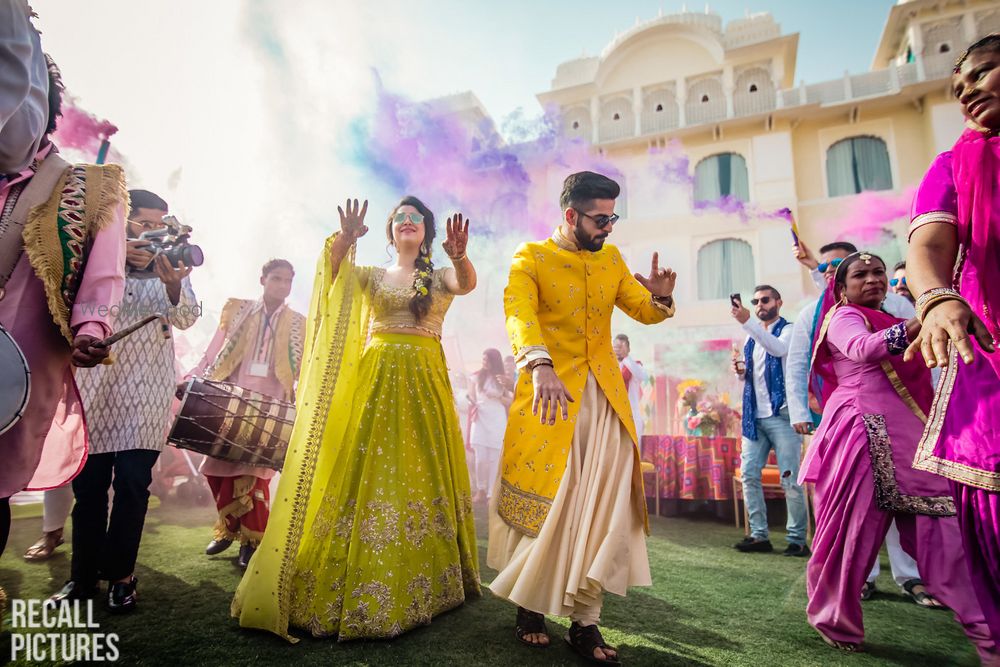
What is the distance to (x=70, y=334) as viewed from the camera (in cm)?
188

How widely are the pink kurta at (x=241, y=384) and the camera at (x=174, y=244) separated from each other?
120 cm

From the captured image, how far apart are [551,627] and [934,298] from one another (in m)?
2.04

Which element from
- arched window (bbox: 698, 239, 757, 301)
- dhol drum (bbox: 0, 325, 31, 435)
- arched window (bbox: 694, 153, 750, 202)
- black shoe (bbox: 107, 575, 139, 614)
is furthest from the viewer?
arched window (bbox: 694, 153, 750, 202)

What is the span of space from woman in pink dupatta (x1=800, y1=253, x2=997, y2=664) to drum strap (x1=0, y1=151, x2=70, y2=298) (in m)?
3.40

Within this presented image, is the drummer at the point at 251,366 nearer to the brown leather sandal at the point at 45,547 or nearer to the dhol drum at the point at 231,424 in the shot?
the dhol drum at the point at 231,424

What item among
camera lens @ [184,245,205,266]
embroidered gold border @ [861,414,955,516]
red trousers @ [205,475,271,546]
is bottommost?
red trousers @ [205,475,271,546]

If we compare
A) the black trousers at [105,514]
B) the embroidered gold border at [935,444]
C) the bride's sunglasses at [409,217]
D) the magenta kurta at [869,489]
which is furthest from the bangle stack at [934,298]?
the black trousers at [105,514]

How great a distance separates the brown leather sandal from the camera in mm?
3465

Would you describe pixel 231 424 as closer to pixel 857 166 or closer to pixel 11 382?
pixel 11 382

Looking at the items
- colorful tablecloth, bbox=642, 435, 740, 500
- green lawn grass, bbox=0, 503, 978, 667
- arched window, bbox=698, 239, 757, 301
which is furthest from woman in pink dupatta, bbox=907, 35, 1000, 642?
arched window, bbox=698, 239, 757, 301

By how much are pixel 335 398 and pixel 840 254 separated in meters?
4.55

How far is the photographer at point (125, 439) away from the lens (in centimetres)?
262

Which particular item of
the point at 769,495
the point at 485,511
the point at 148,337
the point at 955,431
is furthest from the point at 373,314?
the point at 769,495

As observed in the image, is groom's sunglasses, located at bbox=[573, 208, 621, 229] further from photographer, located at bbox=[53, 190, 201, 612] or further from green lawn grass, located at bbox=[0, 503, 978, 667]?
photographer, located at bbox=[53, 190, 201, 612]
